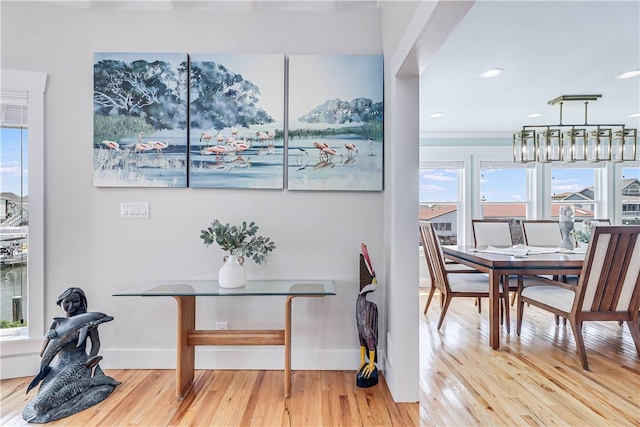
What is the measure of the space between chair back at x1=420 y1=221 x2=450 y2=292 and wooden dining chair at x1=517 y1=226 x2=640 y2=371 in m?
0.95

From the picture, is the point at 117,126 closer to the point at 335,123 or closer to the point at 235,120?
the point at 235,120

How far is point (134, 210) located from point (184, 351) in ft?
3.39

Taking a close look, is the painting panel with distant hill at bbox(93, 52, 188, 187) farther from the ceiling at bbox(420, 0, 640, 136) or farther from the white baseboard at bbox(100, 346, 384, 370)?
the ceiling at bbox(420, 0, 640, 136)

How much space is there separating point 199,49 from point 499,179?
477cm

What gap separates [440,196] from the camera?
5.38 m

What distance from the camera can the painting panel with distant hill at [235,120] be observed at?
7.80 feet

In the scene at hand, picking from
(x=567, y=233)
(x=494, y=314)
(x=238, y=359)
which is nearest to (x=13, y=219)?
(x=238, y=359)

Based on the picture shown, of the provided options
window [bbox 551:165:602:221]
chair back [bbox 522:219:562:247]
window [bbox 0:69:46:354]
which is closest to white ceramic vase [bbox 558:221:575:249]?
chair back [bbox 522:219:562:247]

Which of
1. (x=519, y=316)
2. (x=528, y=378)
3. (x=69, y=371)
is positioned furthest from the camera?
(x=519, y=316)

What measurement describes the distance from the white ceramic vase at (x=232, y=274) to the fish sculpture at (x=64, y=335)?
2.45 feet

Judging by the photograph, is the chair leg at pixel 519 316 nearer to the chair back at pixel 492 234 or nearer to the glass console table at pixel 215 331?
the chair back at pixel 492 234

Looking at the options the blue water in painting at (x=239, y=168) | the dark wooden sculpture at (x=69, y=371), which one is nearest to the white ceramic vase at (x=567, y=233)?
the blue water in painting at (x=239, y=168)

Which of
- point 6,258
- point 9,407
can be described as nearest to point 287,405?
point 9,407

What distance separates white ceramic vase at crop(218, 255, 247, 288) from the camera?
2.11 metres
